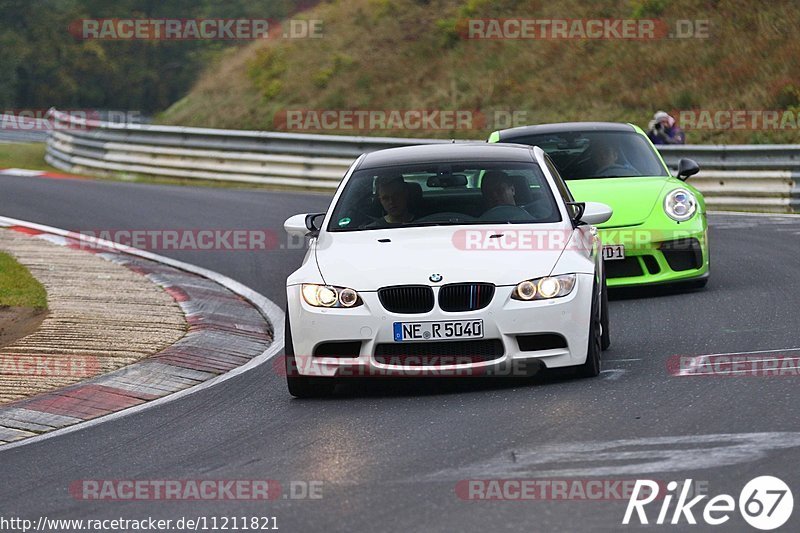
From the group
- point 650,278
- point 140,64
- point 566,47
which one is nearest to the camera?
point 650,278

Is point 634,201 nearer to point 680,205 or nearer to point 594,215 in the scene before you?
point 680,205

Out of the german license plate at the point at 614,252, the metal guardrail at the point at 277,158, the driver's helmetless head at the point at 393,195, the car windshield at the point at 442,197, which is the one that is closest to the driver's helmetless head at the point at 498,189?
the car windshield at the point at 442,197

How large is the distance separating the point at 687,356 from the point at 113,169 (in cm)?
2044

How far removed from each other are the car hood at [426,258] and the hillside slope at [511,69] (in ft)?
56.5

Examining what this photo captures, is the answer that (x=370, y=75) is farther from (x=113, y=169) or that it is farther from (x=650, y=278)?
(x=650, y=278)

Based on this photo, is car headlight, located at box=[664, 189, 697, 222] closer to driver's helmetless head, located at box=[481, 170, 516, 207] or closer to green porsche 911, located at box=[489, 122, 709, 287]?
green porsche 911, located at box=[489, 122, 709, 287]

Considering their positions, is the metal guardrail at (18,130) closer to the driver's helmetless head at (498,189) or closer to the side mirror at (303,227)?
the side mirror at (303,227)

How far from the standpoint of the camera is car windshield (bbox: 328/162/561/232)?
28.3 ft

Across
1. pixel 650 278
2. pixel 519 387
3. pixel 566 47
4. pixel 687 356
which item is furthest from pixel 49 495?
pixel 566 47

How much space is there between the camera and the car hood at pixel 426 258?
25.1 ft

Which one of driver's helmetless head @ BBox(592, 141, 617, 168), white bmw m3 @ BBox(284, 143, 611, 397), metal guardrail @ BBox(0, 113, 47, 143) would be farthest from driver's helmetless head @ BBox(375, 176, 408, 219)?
metal guardrail @ BBox(0, 113, 47, 143)

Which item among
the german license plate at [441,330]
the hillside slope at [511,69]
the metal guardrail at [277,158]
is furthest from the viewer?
the hillside slope at [511,69]

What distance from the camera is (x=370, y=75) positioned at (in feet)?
113

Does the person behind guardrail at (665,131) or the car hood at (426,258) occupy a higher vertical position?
the person behind guardrail at (665,131)
